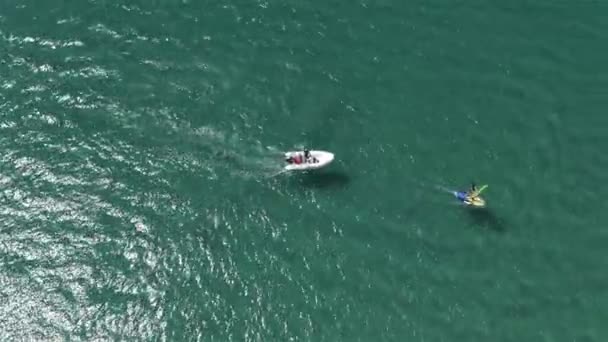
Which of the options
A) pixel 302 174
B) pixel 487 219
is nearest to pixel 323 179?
pixel 302 174

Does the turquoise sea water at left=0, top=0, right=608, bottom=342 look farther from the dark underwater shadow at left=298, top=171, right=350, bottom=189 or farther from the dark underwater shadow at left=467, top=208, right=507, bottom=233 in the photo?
the dark underwater shadow at left=467, top=208, right=507, bottom=233

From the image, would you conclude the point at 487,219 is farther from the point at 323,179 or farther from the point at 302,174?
the point at 302,174

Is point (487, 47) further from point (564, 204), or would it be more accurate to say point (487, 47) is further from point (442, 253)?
point (442, 253)

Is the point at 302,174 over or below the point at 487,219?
over

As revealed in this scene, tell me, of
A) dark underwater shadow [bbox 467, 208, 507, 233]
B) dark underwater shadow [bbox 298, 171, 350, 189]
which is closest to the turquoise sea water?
dark underwater shadow [bbox 298, 171, 350, 189]

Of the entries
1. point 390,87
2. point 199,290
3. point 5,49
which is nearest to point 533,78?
point 390,87

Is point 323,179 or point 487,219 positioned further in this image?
point 323,179

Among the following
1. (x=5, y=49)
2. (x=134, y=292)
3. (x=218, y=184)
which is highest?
(x=5, y=49)
